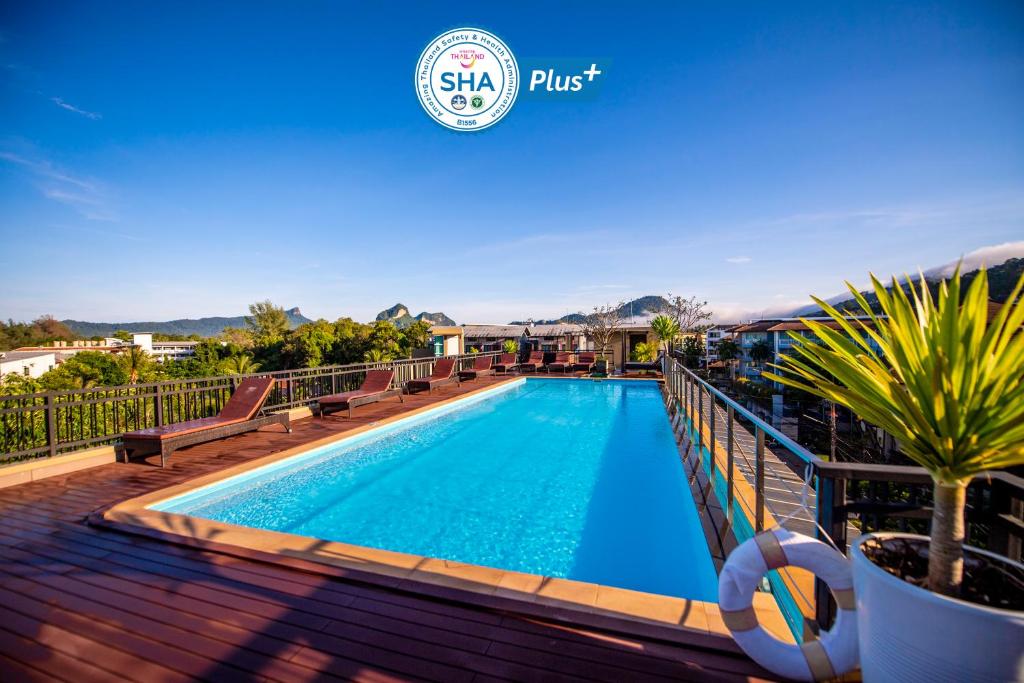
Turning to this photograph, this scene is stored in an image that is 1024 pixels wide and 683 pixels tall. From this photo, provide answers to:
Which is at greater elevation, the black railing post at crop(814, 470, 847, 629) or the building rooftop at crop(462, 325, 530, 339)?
the building rooftop at crop(462, 325, 530, 339)

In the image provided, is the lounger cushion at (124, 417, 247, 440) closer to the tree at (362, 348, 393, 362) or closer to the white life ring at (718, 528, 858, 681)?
the white life ring at (718, 528, 858, 681)

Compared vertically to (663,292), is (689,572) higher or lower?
lower

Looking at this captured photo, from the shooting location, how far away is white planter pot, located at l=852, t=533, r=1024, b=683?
1.04 metres

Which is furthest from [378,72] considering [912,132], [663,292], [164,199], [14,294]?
[14,294]

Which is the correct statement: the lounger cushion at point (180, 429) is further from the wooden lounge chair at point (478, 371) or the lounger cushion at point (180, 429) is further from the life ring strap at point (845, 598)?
the wooden lounge chair at point (478, 371)

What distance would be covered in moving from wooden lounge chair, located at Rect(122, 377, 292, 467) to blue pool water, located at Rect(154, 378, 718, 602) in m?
1.03

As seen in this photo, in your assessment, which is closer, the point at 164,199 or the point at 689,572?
the point at 689,572

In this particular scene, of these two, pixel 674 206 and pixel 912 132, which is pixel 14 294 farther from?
pixel 912 132

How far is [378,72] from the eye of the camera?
11281 mm

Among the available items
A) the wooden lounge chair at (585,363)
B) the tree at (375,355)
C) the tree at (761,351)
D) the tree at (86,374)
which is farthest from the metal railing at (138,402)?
the tree at (761,351)

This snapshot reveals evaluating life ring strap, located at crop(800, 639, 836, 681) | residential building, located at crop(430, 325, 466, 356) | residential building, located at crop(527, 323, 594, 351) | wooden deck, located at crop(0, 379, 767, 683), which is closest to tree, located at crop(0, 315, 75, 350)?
residential building, located at crop(430, 325, 466, 356)

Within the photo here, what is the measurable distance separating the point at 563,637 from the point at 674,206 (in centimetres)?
2127

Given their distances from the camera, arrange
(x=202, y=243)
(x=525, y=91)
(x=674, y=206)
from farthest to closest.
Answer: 1. (x=202, y=243)
2. (x=674, y=206)
3. (x=525, y=91)

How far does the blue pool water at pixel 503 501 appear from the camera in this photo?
3564 millimetres
